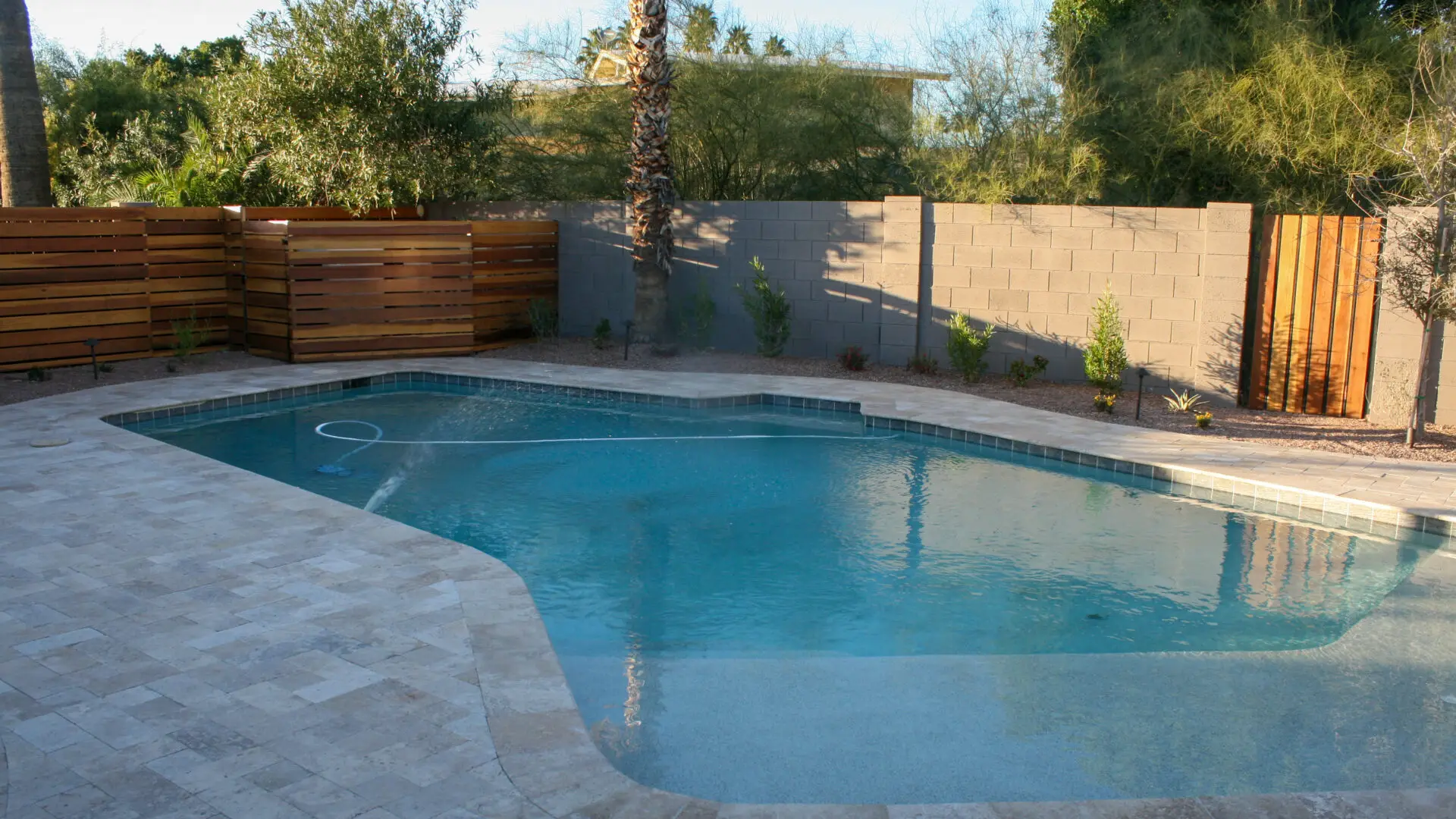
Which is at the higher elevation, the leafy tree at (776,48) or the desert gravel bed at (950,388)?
the leafy tree at (776,48)

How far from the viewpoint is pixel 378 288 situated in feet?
42.4

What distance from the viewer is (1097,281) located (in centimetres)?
1107

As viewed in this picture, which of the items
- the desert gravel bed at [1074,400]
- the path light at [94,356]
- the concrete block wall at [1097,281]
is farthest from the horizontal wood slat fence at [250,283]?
the concrete block wall at [1097,281]

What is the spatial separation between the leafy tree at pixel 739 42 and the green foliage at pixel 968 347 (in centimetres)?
486

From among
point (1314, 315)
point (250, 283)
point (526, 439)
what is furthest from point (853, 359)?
point (250, 283)

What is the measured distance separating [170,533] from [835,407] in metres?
6.09

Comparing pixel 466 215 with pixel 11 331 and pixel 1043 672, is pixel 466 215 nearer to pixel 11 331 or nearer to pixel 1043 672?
pixel 11 331

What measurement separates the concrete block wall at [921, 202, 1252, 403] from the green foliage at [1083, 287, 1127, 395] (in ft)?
1.62

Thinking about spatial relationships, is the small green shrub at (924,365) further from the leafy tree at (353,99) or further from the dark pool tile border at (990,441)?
the leafy tree at (353,99)

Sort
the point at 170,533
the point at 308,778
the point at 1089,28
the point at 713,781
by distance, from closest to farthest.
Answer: the point at 308,778 < the point at 713,781 < the point at 170,533 < the point at 1089,28

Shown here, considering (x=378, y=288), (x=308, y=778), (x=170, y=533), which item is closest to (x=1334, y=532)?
(x=308, y=778)

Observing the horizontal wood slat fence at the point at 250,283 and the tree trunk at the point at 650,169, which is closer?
the horizontal wood slat fence at the point at 250,283

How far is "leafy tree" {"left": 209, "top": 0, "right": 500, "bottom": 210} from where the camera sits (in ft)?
43.1

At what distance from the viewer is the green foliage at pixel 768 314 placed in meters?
12.5
